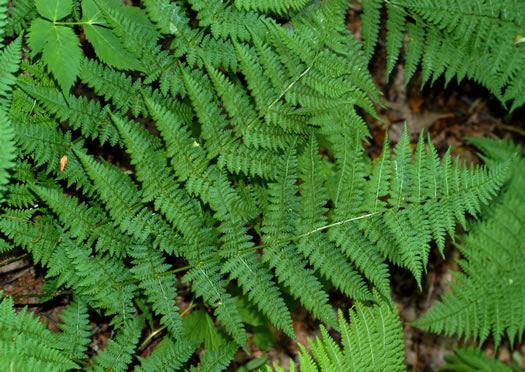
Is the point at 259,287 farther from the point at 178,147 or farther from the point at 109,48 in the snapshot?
the point at 109,48

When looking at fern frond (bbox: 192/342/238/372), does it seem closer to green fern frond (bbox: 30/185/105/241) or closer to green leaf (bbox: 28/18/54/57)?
green fern frond (bbox: 30/185/105/241)

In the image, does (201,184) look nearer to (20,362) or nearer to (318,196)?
(318,196)

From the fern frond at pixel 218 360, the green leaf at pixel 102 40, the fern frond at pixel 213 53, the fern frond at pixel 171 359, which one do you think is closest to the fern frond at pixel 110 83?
the green leaf at pixel 102 40

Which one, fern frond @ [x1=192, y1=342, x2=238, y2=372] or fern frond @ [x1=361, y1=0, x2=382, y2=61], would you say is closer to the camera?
fern frond @ [x1=192, y1=342, x2=238, y2=372]

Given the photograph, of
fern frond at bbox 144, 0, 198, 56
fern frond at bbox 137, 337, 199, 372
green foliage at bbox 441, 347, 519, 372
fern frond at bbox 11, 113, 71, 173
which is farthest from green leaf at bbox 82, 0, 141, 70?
green foliage at bbox 441, 347, 519, 372

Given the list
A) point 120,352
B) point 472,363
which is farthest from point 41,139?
point 472,363

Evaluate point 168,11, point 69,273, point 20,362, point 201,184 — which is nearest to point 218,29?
point 168,11
